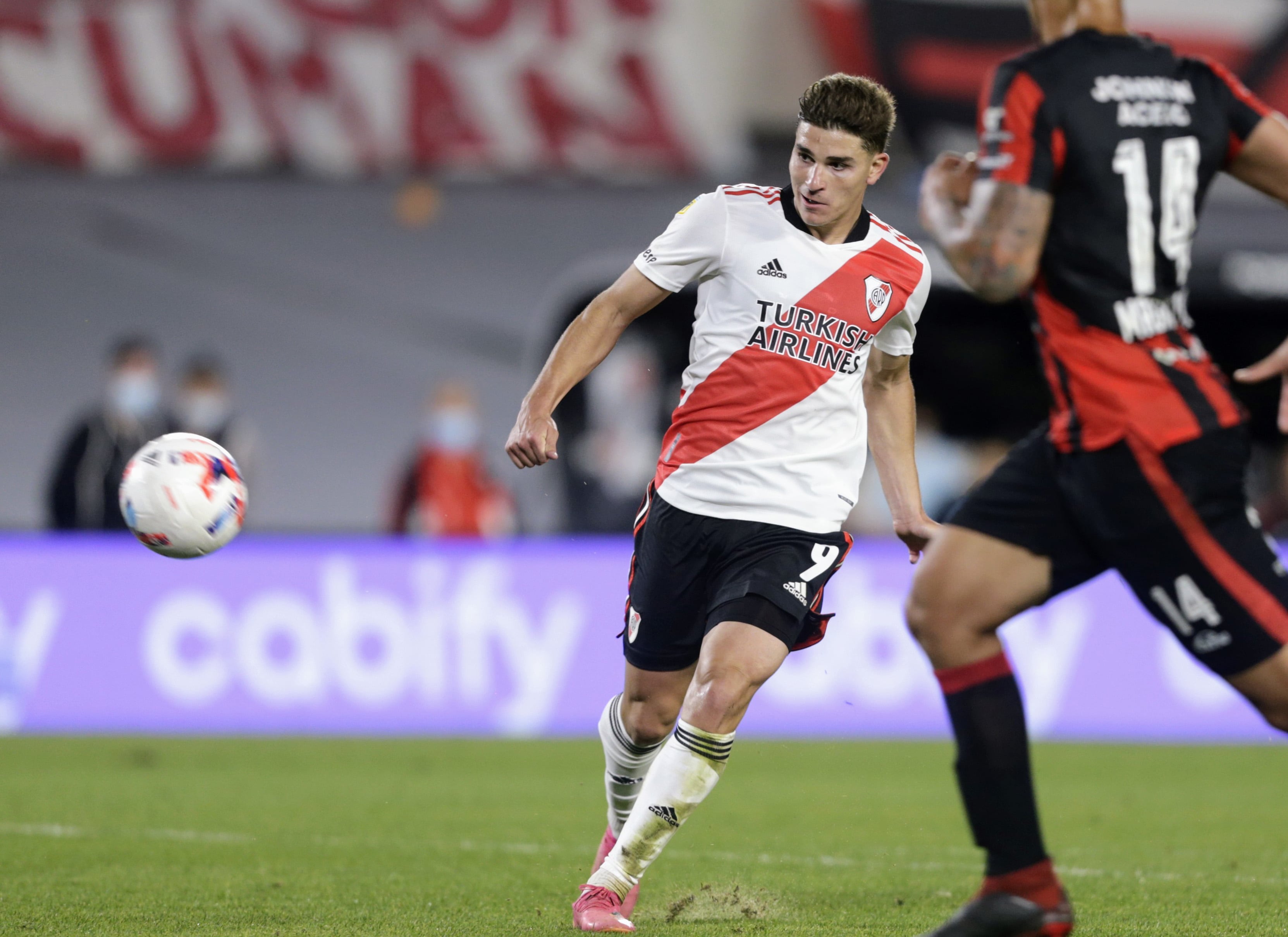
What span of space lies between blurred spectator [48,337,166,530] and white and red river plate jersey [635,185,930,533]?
8361mm

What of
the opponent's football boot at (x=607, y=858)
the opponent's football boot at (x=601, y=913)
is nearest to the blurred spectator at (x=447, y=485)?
the opponent's football boot at (x=607, y=858)

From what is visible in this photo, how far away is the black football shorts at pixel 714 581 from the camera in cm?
523

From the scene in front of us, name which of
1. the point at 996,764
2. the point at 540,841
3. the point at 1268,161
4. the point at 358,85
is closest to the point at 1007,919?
the point at 996,764

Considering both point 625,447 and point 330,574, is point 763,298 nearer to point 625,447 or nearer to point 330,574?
point 330,574

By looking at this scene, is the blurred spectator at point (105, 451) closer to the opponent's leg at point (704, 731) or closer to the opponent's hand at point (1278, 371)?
the opponent's leg at point (704, 731)

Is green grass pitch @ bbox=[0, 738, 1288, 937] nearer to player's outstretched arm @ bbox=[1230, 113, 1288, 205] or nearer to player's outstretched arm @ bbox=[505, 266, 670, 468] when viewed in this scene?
player's outstretched arm @ bbox=[505, 266, 670, 468]

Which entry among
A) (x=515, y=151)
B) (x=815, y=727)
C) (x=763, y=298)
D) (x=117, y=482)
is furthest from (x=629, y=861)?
(x=515, y=151)

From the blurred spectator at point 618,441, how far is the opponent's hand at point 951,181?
36.2 feet

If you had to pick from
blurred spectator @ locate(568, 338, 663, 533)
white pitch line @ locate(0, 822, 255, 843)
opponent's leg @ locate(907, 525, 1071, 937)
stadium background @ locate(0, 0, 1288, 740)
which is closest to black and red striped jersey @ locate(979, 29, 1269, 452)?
opponent's leg @ locate(907, 525, 1071, 937)

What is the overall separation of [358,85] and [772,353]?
10826mm

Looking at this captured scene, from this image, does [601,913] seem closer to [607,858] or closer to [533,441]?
[607,858]

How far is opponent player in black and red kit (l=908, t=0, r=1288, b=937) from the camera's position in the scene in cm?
417

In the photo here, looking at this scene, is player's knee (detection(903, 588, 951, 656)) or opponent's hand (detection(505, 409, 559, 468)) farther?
opponent's hand (detection(505, 409, 559, 468))

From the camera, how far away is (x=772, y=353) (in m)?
5.39
